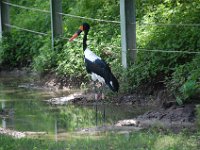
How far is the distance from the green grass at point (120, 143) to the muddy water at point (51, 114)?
1106 millimetres

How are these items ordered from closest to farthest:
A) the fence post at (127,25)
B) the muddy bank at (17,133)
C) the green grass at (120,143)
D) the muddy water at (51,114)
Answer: the green grass at (120,143) < the muddy bank at (17,133) < the muddy water at (51,114) < the fence post at (127,25)

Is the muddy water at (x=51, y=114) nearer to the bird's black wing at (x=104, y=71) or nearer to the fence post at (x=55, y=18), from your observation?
the bird's black wing at (x=104, y=71)

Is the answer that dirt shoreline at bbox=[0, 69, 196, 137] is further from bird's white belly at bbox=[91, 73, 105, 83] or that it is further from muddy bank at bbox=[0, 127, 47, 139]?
bird's white belly at bbox=[91, 73, 105, 83]

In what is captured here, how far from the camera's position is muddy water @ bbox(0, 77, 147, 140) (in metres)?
11.7

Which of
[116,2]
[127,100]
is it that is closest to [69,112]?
[127,100]

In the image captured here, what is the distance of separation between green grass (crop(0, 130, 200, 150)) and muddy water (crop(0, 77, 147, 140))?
111 cm

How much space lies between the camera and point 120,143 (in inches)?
366

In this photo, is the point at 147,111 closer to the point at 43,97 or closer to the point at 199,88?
the point at 199,88

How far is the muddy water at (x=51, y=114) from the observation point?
11.7 metres

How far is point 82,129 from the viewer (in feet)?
37.2

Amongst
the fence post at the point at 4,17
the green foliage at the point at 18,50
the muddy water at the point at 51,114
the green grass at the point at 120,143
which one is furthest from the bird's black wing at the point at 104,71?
the fence post at the point at 4,17

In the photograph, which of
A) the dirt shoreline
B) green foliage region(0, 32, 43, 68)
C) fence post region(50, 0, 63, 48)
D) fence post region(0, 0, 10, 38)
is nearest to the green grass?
the dirt shoreline

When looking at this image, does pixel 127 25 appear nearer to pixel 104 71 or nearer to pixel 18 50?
pixel 104 71

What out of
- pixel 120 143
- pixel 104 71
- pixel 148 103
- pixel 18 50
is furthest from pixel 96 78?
pixel 18 50
